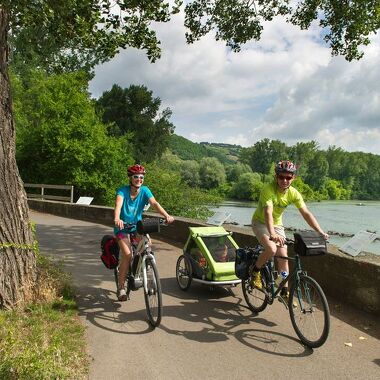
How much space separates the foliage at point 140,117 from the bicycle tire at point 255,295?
128 feet

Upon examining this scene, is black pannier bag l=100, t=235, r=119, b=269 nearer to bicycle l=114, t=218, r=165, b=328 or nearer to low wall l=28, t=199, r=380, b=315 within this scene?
bicycle l=114, t=218, r=165, b=328

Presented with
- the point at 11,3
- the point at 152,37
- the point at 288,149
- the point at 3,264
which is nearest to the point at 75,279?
the point at 3,264

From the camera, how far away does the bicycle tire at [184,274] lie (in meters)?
6.40

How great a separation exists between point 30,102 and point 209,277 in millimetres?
28578

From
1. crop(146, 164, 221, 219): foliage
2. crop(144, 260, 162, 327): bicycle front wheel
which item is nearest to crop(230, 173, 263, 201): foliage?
Result: crop(146, 164, 221, 219): foliage

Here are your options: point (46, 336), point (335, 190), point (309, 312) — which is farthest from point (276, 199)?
point (335, 190)

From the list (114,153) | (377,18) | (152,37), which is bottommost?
(114,153)

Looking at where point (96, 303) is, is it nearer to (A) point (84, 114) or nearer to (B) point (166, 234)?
(B) point (166, 234)

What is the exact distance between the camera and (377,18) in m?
9.44

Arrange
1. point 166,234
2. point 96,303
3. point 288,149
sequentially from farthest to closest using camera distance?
point 288,149 < point 166,234 < point 96,303

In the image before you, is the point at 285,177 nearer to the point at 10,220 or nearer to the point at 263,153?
the point at 10,220

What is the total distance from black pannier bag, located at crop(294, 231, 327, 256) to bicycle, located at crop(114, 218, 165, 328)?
5.15 feet

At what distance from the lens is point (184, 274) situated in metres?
6.50

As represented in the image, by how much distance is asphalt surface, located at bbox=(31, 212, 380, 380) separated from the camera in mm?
3844
